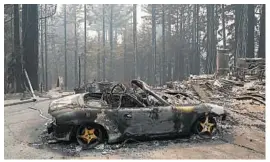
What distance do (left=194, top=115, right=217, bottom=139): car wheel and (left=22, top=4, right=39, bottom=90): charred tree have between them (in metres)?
8.88

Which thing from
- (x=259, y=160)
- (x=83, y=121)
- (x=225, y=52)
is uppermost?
(x=225, y=52)

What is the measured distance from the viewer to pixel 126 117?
5.73 metres

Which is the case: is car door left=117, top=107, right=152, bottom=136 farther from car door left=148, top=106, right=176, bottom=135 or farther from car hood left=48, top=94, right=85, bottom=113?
car hood left=48, top=94, right=85, bottom=113

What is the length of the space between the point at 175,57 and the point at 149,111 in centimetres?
2582

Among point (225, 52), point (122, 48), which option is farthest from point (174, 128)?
point (122, 48)

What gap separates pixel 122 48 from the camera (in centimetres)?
3428

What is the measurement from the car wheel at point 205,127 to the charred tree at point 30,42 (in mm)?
8884

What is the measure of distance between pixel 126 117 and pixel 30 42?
9.41m

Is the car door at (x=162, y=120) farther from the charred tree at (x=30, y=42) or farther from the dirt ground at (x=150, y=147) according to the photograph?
the charred tree at (x=30, y=42)

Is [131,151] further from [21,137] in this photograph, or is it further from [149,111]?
[21,137]

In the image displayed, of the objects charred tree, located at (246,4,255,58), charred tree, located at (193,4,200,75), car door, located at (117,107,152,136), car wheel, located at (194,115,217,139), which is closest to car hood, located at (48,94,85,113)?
car door, located at (117,107,152,136)

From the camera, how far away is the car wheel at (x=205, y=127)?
616 centimetres

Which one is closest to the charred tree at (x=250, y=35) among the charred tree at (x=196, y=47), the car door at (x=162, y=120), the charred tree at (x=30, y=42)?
the charred tree at (x=196, y=47)

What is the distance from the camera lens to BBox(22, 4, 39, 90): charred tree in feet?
43.6
